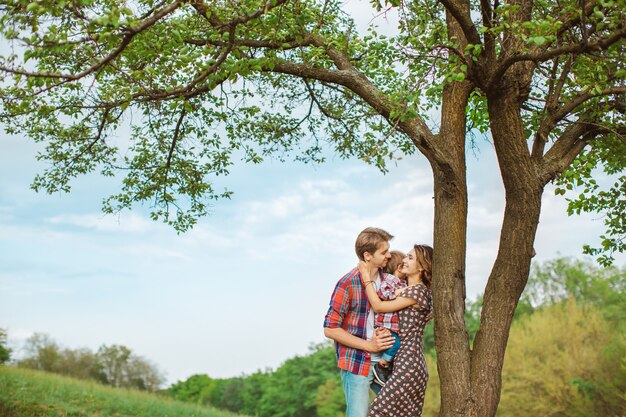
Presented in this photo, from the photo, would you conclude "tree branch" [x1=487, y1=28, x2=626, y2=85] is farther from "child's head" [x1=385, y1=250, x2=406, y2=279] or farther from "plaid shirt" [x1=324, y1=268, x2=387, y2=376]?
"plaid shirt" [x1=324, y1=268, x2=387, y2=376]

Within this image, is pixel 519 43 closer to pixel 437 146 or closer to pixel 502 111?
pixel 502 111

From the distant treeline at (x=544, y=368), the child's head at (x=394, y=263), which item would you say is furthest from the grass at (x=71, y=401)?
the child's head at (x=394, y=263)

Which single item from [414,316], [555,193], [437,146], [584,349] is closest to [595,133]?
[555,193]

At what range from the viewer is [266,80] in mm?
12891

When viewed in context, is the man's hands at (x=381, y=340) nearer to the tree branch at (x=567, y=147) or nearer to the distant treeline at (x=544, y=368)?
the tree branch at (x=567, y=147)

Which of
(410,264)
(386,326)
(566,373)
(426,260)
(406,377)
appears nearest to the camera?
(406,377)

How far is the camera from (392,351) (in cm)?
662

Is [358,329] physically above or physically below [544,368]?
below

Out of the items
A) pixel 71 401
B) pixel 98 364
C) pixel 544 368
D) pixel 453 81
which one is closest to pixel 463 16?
pixel 453 81

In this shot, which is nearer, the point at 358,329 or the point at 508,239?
the point at 358,329

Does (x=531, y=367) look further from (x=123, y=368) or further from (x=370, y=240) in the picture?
(x=370, y=240)

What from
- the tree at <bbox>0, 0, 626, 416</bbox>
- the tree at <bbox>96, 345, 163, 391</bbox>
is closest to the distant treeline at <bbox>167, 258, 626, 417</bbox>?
the tree at <bbox>96, 345, 163, 391</bbox>

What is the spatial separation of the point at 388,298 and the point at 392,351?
53cm

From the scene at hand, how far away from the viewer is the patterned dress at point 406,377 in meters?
6.39
